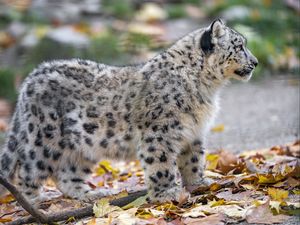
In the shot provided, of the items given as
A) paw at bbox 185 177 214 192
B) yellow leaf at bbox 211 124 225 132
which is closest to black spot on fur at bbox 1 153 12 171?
paw at bbox 185 177 214 192

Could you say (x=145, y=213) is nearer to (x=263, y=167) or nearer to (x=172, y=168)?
(x=172, y=168)

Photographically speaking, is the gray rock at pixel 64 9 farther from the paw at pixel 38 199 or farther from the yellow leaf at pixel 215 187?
the yellow leaf at pixel 215 187

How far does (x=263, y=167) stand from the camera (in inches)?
297

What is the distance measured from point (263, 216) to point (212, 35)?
6.85 feet

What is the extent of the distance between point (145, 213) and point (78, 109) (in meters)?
1.56

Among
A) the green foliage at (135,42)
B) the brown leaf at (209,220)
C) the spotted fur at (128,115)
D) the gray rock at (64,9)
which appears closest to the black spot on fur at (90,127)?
the spotted fur at (128,115)

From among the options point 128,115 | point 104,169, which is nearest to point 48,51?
point 104,169

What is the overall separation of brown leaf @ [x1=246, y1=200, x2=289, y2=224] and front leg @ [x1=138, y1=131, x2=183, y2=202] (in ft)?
3.73

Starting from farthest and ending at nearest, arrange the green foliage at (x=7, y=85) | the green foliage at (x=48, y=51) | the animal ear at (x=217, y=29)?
the green foliage at (x=48, y=51) → the green foliage at (x=7, y=85) → the animal ear at (x=217, y=29)

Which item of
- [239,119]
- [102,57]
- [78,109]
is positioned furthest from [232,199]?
[102,57]

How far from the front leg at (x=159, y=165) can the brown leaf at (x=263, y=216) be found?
44.8 inches

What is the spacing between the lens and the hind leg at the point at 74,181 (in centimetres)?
756

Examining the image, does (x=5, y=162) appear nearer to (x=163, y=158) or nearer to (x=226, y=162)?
(x=163, y=158)

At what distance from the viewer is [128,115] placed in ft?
23.1
